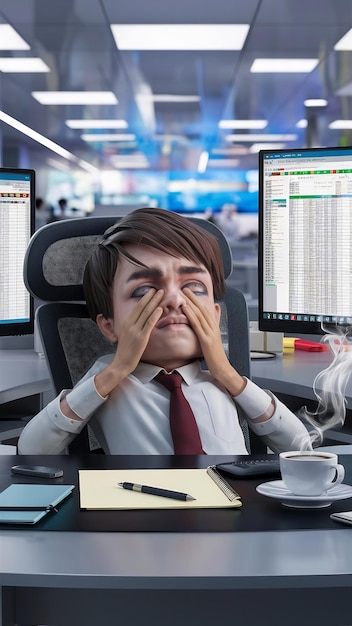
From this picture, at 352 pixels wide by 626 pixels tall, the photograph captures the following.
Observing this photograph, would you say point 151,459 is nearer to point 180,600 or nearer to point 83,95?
point 180,600

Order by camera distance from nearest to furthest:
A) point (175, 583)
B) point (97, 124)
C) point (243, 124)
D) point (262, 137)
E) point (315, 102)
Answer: point (175, 583), point (315, 102), point (97, 124), point (243, 124), point (262, 137)

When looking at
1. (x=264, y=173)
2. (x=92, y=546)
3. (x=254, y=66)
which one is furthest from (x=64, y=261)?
(x=254, y=66)

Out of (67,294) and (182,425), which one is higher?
(67,294)

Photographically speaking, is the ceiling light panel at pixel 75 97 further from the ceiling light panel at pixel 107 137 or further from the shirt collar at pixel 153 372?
the shirt collar at pixel 153 372

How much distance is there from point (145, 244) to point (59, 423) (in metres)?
0.31

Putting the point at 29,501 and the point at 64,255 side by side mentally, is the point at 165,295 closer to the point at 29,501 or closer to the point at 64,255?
the point at 64,255

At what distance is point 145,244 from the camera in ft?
4.50

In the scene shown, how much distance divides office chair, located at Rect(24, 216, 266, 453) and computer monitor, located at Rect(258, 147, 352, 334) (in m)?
0.39

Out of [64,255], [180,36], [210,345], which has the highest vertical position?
[180,36]

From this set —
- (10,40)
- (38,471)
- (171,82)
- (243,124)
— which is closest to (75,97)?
(171,82)

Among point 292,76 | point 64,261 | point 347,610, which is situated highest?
point 292,76

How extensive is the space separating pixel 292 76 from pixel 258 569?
7689 mm

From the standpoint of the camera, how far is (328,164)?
1859 millimetres

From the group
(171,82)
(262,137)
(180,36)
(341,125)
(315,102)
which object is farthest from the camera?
(262,137)
